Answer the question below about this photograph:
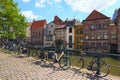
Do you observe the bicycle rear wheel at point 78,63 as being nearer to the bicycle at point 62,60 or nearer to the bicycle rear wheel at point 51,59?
the bicycle at point 62,60

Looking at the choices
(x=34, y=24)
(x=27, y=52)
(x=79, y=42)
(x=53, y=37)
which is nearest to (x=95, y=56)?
(x=27, y=52)

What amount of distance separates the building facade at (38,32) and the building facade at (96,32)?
22026mm

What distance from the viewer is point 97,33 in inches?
2019

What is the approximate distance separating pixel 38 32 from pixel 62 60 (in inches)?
2453

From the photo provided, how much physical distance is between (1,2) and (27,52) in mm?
8259

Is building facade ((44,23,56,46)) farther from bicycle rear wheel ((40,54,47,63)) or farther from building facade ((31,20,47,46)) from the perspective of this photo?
bicycle rear wheel ((40,54,47,63))

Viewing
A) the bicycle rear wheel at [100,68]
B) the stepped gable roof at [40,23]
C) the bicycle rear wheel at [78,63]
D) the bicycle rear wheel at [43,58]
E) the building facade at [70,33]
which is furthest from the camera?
the stepped gable roof at [40,23]

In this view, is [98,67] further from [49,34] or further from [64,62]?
[49,34]

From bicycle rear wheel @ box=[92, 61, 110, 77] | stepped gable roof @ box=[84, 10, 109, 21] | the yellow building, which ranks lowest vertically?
bicycle rear wheel @ box=[92, 61, 110, 77]

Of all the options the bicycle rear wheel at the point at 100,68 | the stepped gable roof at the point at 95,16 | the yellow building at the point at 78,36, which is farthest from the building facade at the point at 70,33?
the bicycle rear wheel at the point at 100,68

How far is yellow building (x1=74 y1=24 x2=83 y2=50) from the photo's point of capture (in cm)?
5634

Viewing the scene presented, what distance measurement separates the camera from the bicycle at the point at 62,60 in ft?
38.6

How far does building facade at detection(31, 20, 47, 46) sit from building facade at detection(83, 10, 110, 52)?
22.0 meters

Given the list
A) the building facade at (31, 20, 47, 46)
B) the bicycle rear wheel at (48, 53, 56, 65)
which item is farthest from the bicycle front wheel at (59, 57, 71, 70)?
the building facade at (31, 20, 47, 46)
